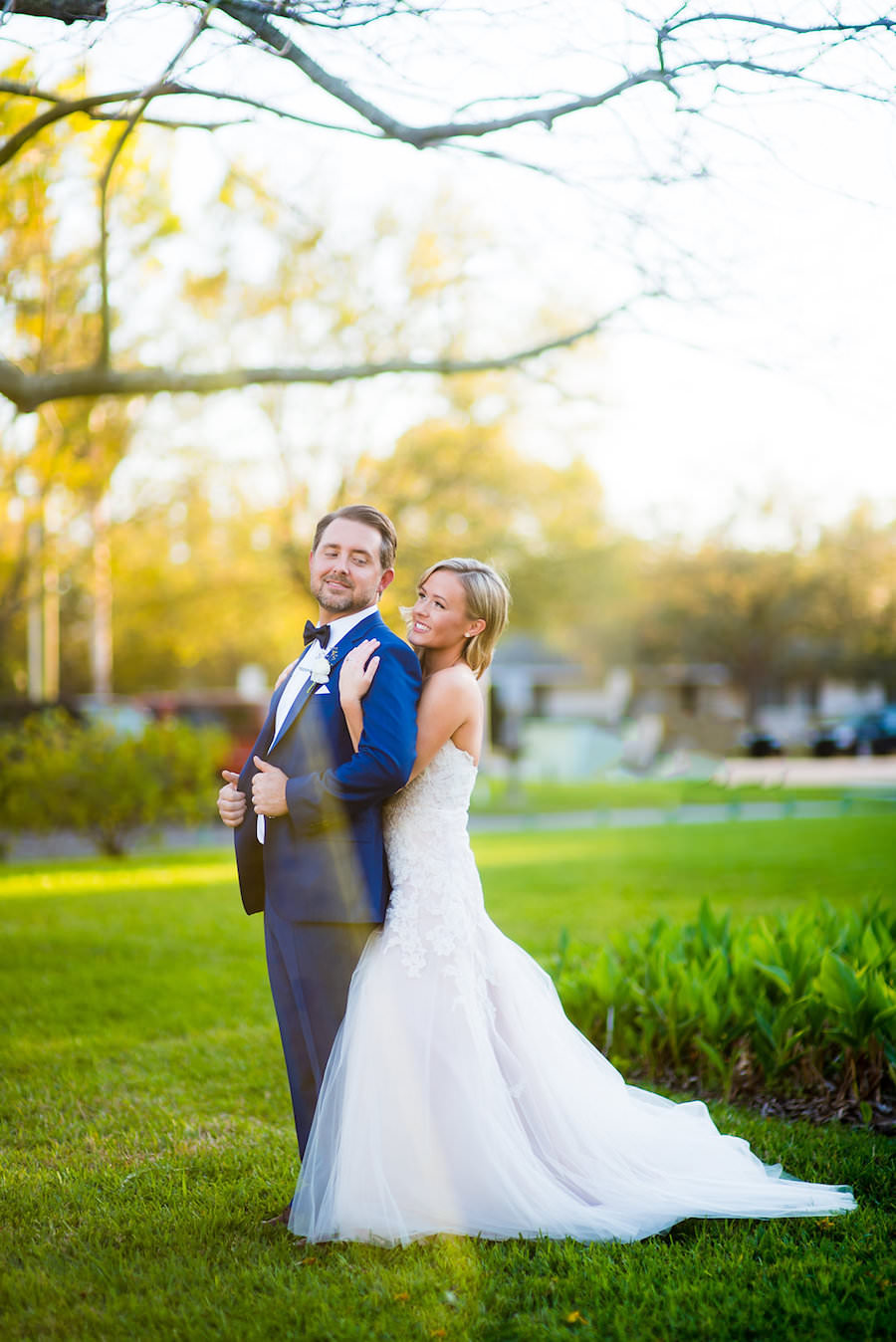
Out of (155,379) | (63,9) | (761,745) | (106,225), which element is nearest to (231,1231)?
(155,379)

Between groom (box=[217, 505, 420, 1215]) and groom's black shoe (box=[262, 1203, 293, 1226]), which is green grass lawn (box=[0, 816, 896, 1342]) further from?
groom (box=[217, 505, 420, 1215])

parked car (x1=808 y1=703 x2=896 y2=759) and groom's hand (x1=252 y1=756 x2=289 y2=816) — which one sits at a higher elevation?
groom's hand (x1=252 y1=756 x2=289 y2=816)

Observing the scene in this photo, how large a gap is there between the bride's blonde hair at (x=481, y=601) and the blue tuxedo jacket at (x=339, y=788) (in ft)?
0.82

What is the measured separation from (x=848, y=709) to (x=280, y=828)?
60.2 metres

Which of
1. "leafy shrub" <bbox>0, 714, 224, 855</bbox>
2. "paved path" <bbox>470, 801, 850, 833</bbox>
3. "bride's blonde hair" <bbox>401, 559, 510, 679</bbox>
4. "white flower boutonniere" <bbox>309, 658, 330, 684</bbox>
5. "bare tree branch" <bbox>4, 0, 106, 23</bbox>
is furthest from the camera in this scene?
"paved path" <bbox>470, 801, 850, 833</bbox>

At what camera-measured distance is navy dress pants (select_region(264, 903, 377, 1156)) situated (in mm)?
3600

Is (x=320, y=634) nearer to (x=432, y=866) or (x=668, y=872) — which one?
(x=432, y=866)

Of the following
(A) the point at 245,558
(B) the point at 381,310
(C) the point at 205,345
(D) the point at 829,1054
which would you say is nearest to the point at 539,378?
(D) the point at 829,1054

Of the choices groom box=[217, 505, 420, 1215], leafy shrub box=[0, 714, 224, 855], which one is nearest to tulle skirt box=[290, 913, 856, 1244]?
groom box=[217, 505, 420, 1215]

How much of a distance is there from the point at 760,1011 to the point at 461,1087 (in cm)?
187

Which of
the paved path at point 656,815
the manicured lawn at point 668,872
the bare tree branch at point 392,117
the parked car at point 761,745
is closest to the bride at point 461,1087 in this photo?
the bare tree branch at point 392,117

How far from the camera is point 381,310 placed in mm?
18984

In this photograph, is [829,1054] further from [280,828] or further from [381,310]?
[381,310]

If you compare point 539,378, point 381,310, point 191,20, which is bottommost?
point 539,378
